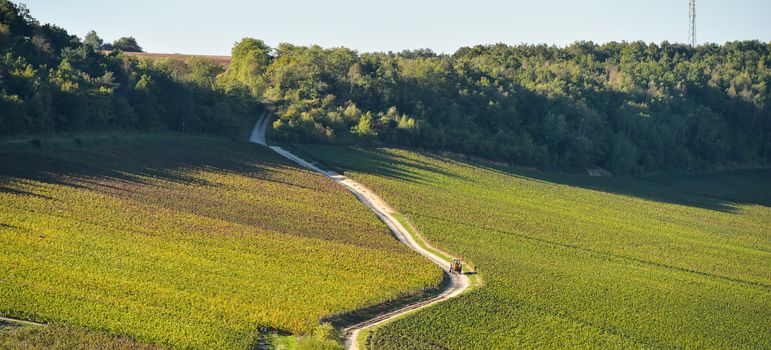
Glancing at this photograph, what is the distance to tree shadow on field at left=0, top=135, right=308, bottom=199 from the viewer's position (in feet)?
198

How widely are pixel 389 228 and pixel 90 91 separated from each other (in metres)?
39.6

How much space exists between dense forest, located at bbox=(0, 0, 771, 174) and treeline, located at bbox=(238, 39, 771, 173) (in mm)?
261

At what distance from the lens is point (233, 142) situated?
98938mm

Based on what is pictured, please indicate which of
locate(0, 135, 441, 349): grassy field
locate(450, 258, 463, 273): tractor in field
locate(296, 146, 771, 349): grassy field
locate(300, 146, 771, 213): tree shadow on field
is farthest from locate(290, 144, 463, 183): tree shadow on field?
locate(450, 258, 463, 273): tractor in field

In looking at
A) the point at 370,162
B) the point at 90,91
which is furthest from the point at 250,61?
the point at 90,91

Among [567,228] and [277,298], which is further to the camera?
[567,228]

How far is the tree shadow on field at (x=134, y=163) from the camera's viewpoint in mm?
60438

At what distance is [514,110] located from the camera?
132 m

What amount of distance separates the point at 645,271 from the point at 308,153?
49128 mm

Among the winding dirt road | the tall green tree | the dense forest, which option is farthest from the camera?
the tall green tree

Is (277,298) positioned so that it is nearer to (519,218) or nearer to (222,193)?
(222,193)

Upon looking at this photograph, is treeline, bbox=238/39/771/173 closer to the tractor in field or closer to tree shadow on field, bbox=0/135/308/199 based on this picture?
tree shadow on field, bbox=0/135/308/199

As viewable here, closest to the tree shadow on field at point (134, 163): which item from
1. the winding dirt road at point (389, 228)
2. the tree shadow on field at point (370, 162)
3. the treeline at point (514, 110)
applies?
the winding dirt road at point (389, 228)

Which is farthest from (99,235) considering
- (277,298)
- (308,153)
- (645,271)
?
(308,153)
